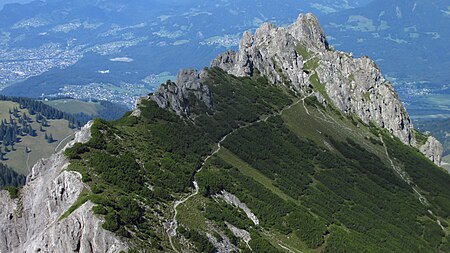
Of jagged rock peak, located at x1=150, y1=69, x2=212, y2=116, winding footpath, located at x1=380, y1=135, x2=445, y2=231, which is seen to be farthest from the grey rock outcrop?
winding footpath, located at x1=380, y1=135, x2=445, y2=231

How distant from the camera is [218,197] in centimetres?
9606

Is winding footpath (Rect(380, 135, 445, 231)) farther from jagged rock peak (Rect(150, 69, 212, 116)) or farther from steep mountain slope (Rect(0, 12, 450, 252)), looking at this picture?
jagged rock peak (Rect(150, 69, 212, 116))

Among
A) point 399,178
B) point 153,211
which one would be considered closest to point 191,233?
point 153,211

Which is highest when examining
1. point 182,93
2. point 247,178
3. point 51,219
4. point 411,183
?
point 411,183

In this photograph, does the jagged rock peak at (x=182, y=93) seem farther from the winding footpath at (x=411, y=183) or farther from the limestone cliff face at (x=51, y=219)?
the winding footpath at (x=411, y=183)

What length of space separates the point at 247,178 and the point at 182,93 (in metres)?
40.1

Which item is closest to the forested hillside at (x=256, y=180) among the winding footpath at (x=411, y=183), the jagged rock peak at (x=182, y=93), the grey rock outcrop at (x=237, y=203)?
the grey rock outcrop at (x=237, y=203)

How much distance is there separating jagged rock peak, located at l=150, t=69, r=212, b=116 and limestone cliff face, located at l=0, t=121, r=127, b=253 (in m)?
44.0

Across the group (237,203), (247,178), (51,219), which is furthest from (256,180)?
(51,219)

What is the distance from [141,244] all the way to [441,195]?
406ft

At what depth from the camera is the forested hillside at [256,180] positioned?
78.8 metres

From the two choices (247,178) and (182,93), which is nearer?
(247,178)

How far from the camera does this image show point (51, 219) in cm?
7550

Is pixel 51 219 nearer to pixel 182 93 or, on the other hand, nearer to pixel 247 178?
pixel 247 178
